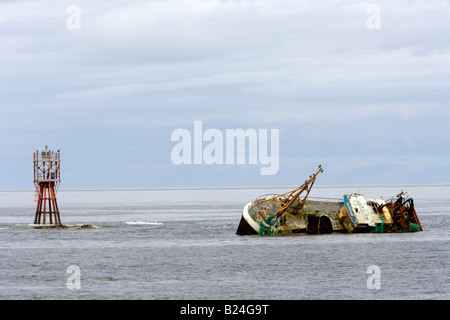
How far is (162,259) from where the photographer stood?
222 feet

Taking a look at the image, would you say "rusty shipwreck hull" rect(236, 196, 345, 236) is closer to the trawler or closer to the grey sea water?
the trawler

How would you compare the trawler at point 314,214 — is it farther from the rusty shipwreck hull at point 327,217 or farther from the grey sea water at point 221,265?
the grey sea water at point 221,265

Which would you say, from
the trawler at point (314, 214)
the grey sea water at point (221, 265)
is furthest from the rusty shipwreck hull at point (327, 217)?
the grey sea water at point (221, 265)

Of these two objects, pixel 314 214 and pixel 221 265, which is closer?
pixel 221 265

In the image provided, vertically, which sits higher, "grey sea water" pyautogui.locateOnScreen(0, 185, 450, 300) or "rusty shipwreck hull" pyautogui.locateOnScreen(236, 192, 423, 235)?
"rusty shipwreck hull" pyautogui.locateOnScreen(236, 192, 423, 235)

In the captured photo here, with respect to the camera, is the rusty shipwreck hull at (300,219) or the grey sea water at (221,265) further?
the rusty shipwreck hull at (300,219)

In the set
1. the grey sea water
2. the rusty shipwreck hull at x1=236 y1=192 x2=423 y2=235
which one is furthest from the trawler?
the grey sea water

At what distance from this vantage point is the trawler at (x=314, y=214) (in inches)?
3241

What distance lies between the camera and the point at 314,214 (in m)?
85.4

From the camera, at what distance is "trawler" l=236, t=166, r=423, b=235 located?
82.3 m

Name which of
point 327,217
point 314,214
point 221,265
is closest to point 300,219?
point 314,214

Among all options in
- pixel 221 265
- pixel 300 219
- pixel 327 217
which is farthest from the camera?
pixel 327 217

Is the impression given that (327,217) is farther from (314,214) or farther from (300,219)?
(300,219)
